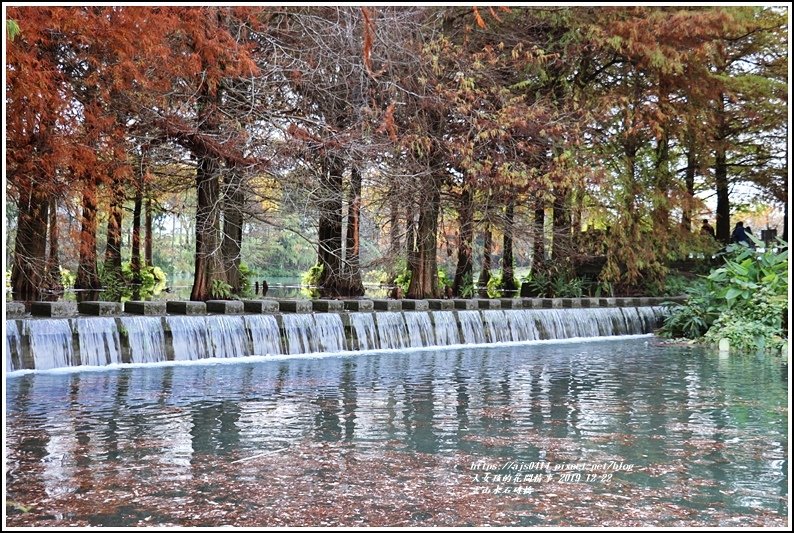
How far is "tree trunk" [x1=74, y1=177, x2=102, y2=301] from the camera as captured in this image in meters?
15.0

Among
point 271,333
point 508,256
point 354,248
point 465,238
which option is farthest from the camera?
point 508,256

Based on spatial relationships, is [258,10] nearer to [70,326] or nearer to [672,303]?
[70,326]

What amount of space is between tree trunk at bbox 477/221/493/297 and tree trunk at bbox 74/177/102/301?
889cm

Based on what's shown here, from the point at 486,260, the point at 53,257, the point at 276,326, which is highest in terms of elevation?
the point at 486,260

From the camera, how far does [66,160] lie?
13.5 metres

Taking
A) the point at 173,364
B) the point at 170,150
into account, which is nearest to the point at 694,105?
the point at 170,150

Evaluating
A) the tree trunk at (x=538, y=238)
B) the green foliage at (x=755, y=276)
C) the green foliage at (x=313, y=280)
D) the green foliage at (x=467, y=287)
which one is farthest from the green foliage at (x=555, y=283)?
the green foliage at (x=755, y=276)

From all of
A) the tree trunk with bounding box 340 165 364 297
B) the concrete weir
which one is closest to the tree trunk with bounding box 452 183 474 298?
the tree trunk with bounding box 340 165 364 297

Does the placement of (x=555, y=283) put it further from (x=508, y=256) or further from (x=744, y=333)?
(x=744, y=333)

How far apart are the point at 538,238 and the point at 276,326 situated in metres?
10.3

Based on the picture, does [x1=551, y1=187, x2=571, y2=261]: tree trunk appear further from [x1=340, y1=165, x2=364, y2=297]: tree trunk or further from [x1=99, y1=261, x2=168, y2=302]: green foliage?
[x1=99, y1=261, x2=168, y2=302]: green foliage

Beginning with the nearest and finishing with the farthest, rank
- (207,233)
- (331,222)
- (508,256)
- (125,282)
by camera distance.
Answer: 1. (207,233)
2. (331,222)
3. (125,282)
4. (508,256)

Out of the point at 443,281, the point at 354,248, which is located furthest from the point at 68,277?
the point at 443,281

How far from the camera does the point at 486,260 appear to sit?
81.2ft
